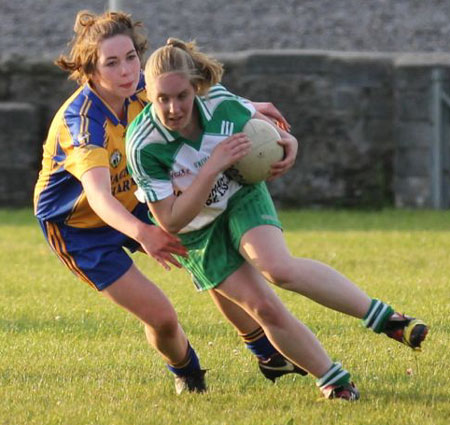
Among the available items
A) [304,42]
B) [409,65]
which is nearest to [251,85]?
[409,65]

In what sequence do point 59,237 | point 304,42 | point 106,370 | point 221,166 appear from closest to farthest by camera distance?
point 221,166, point 59,237, point 106,370, point 304,42

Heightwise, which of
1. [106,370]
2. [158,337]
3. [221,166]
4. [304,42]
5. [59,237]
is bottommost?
[304,42]

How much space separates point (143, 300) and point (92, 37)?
119 centimetres

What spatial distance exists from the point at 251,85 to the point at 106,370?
28.7 feet

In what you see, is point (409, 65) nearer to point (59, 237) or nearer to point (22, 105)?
point (22, 105)

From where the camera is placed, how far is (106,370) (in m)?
6.46

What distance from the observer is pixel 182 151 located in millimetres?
5340

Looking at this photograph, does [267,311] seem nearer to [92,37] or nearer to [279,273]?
[279,273]

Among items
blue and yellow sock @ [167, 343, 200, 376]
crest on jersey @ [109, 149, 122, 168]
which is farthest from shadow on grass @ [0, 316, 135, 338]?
crest on jersey @ [109, 149, 122, 168]

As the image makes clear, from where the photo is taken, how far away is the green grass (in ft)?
17.7

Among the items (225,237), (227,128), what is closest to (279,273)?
(225,237)

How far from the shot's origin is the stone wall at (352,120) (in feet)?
48.6

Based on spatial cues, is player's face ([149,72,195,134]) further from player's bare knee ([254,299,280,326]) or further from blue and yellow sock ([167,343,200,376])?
blue and yellow sock ([167,343,200,376])

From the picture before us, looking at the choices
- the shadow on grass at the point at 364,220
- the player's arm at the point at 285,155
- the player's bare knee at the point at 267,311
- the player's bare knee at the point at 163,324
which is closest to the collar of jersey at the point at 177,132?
the player's arm at the point at 285,155
